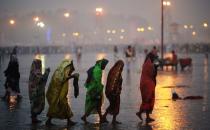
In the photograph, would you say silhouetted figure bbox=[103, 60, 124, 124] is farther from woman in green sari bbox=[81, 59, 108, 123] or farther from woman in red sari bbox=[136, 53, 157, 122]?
woman in red sari bbox=[136, 53, 157, 122]

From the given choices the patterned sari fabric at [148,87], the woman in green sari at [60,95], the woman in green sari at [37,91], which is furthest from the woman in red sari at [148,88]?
the woman in green sari at [37,91]

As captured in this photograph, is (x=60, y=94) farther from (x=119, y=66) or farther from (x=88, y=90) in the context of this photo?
(x=119, y=66)

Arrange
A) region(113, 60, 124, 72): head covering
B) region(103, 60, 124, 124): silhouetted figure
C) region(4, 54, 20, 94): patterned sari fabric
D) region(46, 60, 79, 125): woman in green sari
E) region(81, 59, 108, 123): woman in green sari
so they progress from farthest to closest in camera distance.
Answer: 1. region(4, 54, 20, 94): patterned sari fabric
2. region(113, 60, 124, 72): head covering
3. region(103, 60, 124, 124): silhouetted figure
4. region(81, 59, 108, 123): woman in green sari
5. region(46, 60, 79, 125): woman in green sari

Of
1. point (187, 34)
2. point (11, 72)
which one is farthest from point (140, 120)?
point (187, 34)

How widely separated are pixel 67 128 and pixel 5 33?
129 meters

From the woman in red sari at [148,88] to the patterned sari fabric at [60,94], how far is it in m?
1.72

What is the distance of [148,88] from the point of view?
1255 centimetres

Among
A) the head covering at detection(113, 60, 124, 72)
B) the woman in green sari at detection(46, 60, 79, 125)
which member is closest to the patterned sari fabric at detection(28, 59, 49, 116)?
the woman in green sari at detection(46, 60, 79, 125)

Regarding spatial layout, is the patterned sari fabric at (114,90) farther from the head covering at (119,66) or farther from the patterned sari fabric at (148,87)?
the patterned sari fabric at (148,87)

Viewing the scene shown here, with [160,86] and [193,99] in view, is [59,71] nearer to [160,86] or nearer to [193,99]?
[193,99]

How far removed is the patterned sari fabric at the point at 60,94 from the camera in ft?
39.2

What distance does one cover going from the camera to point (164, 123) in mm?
11938

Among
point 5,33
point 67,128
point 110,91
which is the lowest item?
point 67,128

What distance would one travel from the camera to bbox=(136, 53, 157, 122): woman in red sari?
12492mm
